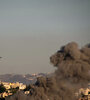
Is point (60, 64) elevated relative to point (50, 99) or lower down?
elevated

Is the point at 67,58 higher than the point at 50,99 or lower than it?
higher

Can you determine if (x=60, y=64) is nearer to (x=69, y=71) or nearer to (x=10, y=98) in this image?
(x=69, y=71)

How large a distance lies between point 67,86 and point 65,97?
2235 mm

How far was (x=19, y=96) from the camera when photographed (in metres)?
51.0

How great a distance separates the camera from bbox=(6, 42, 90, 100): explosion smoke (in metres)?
47.0

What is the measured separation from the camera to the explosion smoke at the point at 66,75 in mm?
47000

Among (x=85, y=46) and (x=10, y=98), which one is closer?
(x=85, y=46)

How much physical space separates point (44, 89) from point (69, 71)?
4682 mm

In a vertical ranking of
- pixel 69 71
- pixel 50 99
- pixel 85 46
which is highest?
pixel 85 46

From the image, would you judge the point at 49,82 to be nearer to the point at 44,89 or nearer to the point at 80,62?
the point at 44,89

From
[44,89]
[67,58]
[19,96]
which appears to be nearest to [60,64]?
[67,58]

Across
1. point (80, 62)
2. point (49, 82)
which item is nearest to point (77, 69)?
point (80, 62)

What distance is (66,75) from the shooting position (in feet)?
156

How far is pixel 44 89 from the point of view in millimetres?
49656
